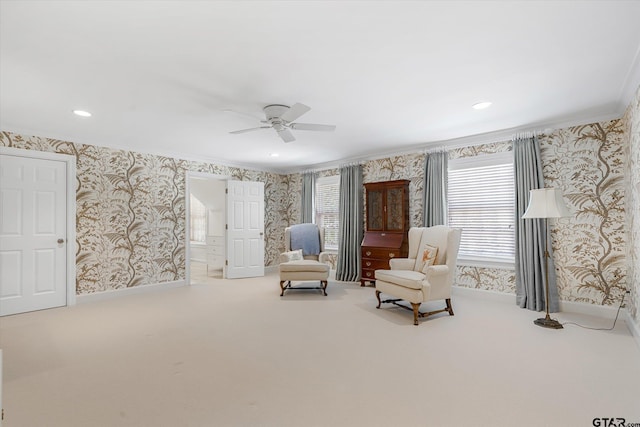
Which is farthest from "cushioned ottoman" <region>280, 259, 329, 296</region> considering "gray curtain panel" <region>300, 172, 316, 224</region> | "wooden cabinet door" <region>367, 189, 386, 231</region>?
"gray curtain panel" <region>300, 172, 316, 224</region>

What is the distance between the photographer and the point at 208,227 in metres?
8.44

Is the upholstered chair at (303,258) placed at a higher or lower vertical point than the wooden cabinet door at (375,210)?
lower

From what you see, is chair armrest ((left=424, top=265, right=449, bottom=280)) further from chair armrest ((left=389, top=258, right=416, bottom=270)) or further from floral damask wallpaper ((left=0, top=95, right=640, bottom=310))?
floral damask wallpaper ((left=0, top=95, right=640, bottom=310))

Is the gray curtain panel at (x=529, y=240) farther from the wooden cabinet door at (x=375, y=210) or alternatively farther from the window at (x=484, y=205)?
the wooden cabinet door at (x=375, y=210)

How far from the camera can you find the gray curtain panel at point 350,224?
19.5 ft

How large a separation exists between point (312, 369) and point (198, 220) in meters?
7.46

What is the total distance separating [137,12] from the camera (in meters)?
1.92

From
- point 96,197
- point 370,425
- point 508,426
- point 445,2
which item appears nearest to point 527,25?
point 445,2

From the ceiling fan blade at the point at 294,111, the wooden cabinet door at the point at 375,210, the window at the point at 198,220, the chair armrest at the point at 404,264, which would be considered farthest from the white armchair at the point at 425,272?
the window at the point at 198,220

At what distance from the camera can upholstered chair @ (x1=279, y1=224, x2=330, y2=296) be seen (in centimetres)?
498

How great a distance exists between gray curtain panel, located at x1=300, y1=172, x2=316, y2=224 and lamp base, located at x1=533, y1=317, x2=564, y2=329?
4324 millimetres

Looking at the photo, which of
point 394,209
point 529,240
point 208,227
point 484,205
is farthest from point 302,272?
point 208,227

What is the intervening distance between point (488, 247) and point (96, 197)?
18.8 feet

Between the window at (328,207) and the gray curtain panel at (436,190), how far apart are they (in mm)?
1972
